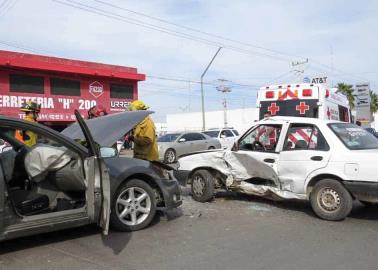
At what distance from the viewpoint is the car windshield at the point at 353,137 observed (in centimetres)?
692

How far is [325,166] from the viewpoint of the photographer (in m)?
6.77

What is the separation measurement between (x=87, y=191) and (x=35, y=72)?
24.4 metres

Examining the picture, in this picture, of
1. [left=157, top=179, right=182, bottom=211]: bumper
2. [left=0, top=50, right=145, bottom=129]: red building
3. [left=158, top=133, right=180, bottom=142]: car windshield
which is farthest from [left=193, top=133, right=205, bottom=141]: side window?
[left=157, top=179, right=182, bottom=211]: bumper

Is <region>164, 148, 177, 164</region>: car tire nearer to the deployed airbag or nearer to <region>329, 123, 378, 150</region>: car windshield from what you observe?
<region>329, 123, 378, 150</region>: car windshield

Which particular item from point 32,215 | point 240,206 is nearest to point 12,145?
point 32,215

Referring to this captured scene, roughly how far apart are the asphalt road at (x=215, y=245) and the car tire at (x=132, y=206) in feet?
0.41

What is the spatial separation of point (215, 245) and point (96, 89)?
26755 mm

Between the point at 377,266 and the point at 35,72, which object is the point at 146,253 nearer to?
the point at 377,266

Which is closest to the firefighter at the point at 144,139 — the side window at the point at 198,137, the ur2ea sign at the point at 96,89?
the side window at the point at 198,137

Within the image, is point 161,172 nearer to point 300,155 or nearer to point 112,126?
point 112,126

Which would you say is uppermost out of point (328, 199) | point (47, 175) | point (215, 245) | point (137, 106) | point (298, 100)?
point (298, 100)

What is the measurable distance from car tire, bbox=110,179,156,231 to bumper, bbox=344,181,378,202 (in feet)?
8.97

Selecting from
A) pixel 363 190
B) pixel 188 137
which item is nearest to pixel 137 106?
pixel 363 190

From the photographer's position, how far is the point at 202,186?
8.27m
